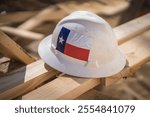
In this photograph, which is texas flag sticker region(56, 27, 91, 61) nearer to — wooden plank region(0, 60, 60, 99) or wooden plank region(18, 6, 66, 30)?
wooden plank region(0, 60, 60, 99)

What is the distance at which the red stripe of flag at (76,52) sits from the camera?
5.18ft

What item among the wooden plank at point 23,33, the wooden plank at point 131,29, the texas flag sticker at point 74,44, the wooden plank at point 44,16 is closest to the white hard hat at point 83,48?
the texas flag sticker at point 74,44

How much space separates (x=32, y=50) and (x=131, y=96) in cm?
110

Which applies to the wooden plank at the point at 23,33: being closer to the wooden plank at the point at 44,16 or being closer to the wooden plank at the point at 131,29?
the wooden plank at the point at 44,16

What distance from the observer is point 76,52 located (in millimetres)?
1587

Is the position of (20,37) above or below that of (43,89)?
below

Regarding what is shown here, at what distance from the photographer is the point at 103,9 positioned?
3941mm

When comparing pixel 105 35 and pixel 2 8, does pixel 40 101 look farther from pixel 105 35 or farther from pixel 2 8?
pixel 2 8

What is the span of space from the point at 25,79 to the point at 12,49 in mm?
274

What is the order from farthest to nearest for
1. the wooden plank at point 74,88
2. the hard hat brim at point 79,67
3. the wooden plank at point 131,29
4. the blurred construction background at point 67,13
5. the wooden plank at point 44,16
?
the wooden plank at point 44,16, the blurred construction background at point 67,13, the wooden plank at point 131,29, the hard hat brim at point 79,67, the wooden plank at point 74,88

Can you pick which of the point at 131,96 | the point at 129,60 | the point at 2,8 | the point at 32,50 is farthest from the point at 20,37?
the point at 129,60

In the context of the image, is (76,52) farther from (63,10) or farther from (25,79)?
(63,10)

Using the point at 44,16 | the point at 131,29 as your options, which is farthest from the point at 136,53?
the point at 44,16

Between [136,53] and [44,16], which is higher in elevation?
[136,53]
